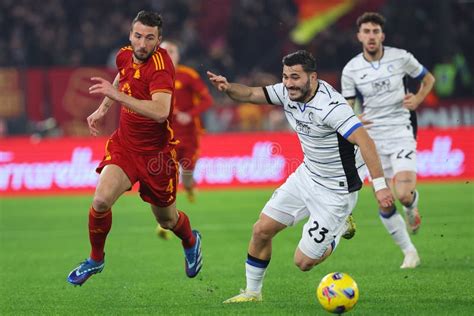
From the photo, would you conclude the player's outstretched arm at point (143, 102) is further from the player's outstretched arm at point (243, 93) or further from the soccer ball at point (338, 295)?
the soccer ball at point (338, 295)

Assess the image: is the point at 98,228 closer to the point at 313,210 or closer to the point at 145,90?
the point at 145,90

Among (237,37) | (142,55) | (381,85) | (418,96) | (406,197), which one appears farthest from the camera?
(237,37)

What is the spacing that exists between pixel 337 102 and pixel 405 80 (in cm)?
348

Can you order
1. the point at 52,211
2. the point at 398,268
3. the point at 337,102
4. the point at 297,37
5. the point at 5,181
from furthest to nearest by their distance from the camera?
the point at 297,37 < the point at 5,181 < the point at 52,211 < the point at 398,268 < the point at 337,102

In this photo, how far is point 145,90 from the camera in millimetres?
8750

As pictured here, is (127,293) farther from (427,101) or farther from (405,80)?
(427,101)

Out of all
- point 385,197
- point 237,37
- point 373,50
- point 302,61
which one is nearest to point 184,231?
point 302,61

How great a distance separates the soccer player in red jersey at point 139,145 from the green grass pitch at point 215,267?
0.73 m

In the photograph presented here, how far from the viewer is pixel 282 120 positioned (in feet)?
71.6

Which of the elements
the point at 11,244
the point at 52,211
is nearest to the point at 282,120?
the point at 52,211

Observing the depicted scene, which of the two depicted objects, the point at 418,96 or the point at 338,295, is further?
the point at 418,96

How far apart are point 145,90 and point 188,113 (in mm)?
6642

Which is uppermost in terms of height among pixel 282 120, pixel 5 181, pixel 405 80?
pixel 405 80

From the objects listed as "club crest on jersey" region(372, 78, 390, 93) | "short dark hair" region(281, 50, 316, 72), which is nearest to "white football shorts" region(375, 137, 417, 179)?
"club crest on jersey" region(372, 78, 390, 93)
